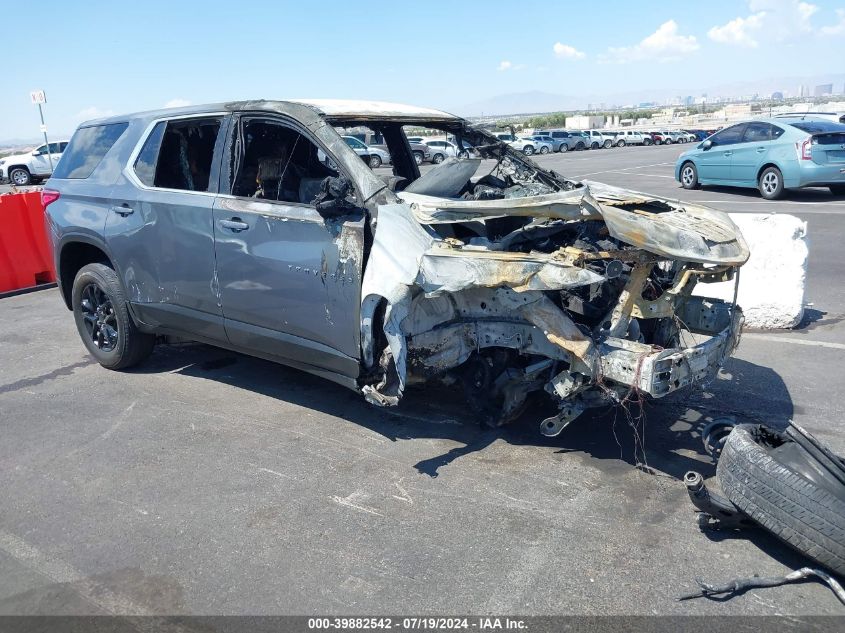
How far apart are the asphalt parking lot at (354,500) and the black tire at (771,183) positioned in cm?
929

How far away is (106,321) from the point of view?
231 inches

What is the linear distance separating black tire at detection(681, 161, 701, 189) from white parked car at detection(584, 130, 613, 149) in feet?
105

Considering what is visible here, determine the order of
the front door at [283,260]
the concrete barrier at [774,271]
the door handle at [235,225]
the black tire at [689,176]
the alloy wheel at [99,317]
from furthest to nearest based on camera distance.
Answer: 1. the black tire at [689,176]
2. the concrete barrier at [774,271]
3. the alloy wheel at [99,317]
4. the door handle at [235,225]
5. the front door at [283,260]

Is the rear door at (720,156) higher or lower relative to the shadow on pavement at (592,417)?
higher

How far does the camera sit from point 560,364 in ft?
13.6

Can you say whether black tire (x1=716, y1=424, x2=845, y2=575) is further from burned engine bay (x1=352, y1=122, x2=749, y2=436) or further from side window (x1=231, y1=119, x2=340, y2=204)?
side window (x1=231, y1=119, x2=340, y2=204)

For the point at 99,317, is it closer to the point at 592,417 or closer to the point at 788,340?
the point at 592,417

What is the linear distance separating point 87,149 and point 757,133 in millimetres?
13226

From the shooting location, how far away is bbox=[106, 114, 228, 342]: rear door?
4809mm

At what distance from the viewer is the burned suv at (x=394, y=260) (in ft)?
12.0

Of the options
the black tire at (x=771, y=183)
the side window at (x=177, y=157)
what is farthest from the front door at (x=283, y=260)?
the black tire at (x=771, y=183)

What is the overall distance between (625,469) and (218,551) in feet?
7.21

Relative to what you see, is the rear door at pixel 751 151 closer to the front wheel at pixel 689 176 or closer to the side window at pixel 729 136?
the side window at pixel 729 136

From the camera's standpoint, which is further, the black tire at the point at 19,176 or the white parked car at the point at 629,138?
the white parked car at the point at 629,138
